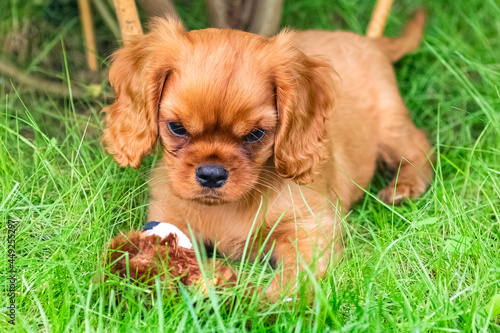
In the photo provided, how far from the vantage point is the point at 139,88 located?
227 cm

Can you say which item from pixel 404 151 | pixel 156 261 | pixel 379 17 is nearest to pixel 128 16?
pixel 156 261

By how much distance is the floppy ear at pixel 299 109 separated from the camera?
2.20 meters

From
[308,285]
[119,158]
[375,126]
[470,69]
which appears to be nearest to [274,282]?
[308,285]

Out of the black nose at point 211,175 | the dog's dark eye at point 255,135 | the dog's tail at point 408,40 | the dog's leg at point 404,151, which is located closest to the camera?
the black nose at point 211,175

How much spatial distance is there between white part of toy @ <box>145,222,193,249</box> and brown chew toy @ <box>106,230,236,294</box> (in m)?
0.03

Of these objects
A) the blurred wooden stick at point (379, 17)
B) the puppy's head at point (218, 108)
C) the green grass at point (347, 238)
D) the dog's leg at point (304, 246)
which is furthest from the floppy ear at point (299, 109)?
the blurred wooden stick at point (379, 17)

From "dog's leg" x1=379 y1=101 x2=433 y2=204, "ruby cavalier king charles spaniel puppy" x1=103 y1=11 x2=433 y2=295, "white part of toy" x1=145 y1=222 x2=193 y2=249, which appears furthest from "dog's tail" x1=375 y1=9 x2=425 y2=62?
"white part of toy" x1=145 y1=222 x2=193 y2=249

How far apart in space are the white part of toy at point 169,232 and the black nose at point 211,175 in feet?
0.88

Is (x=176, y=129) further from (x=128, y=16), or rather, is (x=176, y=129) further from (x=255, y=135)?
(x=128, y=16)

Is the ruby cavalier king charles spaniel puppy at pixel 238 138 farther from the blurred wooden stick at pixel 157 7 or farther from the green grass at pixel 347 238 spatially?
the blurred wooden stick at pixel 157 7

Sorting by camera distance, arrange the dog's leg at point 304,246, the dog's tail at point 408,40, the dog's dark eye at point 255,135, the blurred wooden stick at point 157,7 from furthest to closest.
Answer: the dog's tail at point 408,40 → the blurred wooden stick at point 157,7 → the dog's leg at point 304,246 → the dog's dark eye at point 255,135

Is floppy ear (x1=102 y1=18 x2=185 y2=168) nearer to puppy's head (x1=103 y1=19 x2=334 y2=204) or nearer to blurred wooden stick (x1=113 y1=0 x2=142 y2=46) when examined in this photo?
puppy's head (x1=103 y1=19 x2=334 y2=204)

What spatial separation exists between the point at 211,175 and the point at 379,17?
192 centimetres

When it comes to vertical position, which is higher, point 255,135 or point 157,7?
point 157,7
